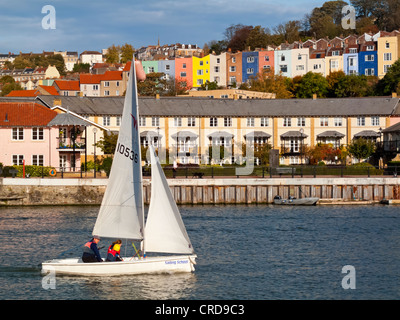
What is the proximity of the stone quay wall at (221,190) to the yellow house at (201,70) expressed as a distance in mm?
93682

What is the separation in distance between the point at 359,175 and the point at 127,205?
131ft

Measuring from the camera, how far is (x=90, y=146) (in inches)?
3413

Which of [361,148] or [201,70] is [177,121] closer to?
[361,148]

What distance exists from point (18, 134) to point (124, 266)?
44092 millimetres

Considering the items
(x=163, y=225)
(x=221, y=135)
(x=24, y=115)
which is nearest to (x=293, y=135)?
(x=221, y=135)

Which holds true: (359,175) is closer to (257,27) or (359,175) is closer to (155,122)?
(155,122)

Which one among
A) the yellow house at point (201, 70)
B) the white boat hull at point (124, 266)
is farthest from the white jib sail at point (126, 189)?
the yellow house at point (201, 70)

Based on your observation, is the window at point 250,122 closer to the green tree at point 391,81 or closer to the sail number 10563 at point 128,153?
the green tree at point 391,81

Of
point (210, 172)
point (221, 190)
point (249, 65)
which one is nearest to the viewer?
point (221, 190)

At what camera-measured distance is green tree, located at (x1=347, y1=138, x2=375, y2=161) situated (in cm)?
8681

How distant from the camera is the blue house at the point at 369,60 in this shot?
140 metres

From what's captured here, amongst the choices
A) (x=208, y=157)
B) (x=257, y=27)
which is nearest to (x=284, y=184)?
(x=208, y=157)

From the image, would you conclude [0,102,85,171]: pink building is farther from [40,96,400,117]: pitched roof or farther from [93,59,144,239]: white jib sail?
[93,59,144,239]: white jib sail

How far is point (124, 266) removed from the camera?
34.3 meters
